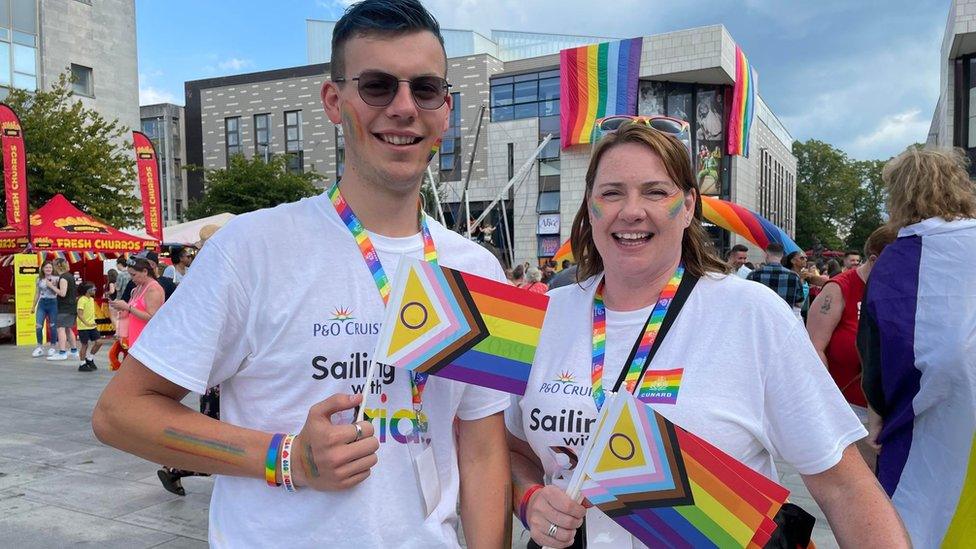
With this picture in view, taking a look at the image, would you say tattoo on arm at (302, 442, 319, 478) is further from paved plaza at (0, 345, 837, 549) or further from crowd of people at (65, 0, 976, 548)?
paved plaza at (0, 345, 837, 549)

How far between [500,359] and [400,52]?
0.76 m

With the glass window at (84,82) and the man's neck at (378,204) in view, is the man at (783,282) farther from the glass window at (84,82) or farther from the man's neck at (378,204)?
the glass window at (84,82)

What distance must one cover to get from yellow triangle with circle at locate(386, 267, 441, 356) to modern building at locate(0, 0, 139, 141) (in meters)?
30.2

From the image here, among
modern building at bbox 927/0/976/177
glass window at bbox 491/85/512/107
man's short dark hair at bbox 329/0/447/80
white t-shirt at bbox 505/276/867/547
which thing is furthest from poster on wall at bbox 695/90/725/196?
man's short dark hair at bbox 329/0/447/80

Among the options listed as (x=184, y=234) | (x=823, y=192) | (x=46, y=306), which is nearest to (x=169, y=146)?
(x=184, y=234)

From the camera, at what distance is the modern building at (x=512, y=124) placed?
36156mm

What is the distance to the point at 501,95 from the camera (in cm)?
4003

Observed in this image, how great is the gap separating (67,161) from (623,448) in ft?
77.8

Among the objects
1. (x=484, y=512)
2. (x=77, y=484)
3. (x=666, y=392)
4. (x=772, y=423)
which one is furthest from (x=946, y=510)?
(x=77, y=484)

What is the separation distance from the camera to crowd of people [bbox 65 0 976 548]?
149cm

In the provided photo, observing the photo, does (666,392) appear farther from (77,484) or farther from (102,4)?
(102,4)

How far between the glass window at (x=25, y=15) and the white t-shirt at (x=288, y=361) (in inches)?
1309

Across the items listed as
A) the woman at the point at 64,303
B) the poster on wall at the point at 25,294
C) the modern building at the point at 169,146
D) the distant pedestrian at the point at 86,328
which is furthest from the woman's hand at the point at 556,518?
the modern building at the point at 169,146

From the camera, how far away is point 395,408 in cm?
160
